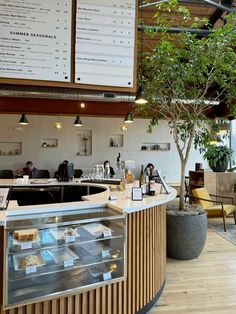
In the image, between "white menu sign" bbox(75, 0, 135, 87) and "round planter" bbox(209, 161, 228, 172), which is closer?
"white menu sign" bbox(75, 0, 135, 87)

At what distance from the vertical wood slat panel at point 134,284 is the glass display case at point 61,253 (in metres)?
0.10

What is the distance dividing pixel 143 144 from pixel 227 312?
23.5ft

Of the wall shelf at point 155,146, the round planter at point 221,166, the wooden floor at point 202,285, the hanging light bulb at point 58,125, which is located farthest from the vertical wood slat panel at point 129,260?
the wall shelf at point 155,146

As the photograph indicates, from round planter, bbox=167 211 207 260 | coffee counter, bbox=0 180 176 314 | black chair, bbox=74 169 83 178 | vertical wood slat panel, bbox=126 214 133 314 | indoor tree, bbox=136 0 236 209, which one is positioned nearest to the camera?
coffee counter, bbox=0 180 176 314

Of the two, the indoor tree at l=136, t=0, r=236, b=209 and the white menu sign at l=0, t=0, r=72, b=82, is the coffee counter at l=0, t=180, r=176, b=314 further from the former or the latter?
the indoor tree at l=136, t=0, r=236, b=209

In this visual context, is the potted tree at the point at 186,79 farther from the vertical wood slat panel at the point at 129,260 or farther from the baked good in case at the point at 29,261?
the baked good in case at the point at 29,261

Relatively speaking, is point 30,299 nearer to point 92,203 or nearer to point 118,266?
point 118,266

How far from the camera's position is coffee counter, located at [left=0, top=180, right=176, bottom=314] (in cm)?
198

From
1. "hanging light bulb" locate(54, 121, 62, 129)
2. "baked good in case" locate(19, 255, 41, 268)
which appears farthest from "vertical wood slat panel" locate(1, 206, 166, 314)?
"hanging light bulb" locate(54, 121, 62, 129)

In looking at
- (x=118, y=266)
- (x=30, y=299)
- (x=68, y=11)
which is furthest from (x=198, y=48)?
(x=30, y=299)

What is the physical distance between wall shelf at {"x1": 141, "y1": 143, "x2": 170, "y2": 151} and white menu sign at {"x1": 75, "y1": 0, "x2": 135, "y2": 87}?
6749mm

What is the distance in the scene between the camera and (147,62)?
3.72 m

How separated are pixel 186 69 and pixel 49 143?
20.8 feet

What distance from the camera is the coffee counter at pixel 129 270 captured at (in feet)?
6.50
